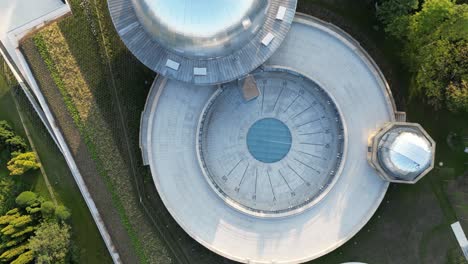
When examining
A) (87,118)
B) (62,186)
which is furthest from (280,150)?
(62,186)

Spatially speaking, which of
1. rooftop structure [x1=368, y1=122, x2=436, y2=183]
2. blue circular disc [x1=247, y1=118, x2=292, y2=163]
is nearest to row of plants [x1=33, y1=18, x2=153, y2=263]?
blue circular disc [x1=247, y1=118, x2=292, y2=163]

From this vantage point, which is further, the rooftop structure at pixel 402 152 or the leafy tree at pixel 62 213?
the leafy tree at pixel 62 213

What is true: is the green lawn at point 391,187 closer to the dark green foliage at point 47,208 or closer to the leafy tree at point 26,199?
the dark green foliage at point 47,208

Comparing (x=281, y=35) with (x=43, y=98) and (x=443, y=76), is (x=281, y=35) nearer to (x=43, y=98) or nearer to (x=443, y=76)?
(x=443, y=76)

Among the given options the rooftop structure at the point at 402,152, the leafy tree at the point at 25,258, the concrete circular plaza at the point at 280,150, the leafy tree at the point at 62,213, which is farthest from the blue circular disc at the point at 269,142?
the leafy tree at the point at 25,258

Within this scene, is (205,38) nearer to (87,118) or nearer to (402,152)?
(87,118)

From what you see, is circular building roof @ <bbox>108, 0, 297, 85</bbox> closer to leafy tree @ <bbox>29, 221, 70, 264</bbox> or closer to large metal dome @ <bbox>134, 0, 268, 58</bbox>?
large metal dome @ <bbox>134, 0, 268, 58</bbox>

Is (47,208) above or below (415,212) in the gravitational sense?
below
